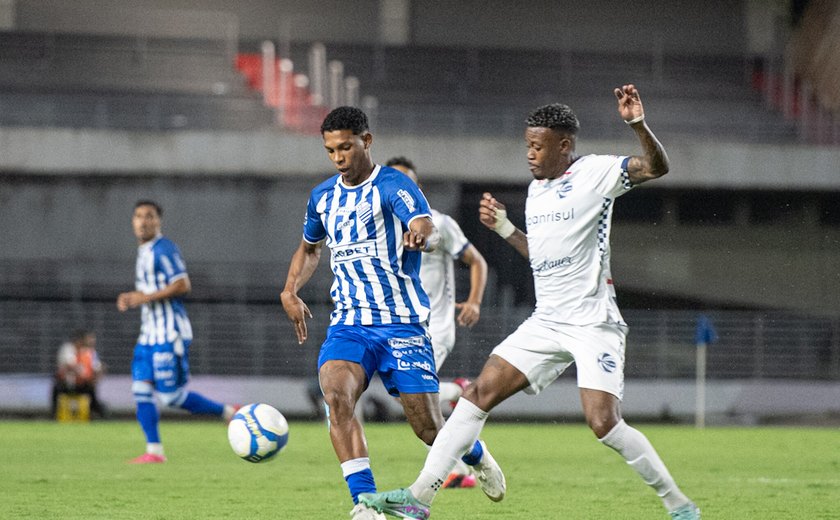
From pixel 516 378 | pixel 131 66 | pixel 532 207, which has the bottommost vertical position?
pixel 516 378

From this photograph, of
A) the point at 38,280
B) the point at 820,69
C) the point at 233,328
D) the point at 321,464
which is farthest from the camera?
the point at 820,69

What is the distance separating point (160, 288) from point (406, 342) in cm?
569

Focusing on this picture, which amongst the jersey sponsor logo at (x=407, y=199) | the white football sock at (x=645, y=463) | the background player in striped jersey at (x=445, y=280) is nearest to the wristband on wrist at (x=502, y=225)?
the jersey sponsor logo at (x=407, y=199)

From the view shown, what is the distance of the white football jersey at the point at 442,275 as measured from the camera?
1006cm

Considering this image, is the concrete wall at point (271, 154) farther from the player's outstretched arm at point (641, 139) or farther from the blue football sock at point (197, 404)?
the player's outstretched arm at point (641, 139)

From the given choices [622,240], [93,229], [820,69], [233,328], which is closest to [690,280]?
[622,240]

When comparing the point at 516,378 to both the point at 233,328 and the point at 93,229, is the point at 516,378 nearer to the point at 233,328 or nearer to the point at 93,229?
the point at 233,328

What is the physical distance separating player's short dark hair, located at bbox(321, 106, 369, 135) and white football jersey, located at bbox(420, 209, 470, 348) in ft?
10.8

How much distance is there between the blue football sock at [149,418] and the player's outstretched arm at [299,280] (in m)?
4.74

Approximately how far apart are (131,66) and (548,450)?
19.8 meters

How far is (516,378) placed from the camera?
6.76m

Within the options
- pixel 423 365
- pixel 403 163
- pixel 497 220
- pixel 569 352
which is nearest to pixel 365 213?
pixel 423 365

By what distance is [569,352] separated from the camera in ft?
22.0

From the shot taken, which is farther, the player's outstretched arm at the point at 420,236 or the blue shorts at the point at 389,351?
the blue shorts at the point at 389,351
